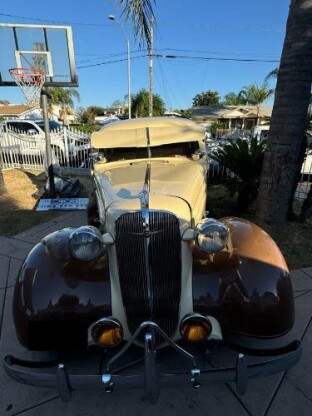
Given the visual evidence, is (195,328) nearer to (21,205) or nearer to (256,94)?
(21,205)

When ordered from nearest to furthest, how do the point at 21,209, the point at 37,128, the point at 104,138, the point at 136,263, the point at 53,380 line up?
the point at 53,380
the point at 136,263
the point at 104,138
the point at 21,209
the point at 37,128

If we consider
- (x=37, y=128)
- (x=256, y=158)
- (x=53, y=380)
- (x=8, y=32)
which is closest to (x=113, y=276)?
(x=53, y=380)

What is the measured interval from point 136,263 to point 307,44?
10.5 ft

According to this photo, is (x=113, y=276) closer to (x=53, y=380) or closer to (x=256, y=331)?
(x=53, y=380)

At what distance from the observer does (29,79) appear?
24.5ft

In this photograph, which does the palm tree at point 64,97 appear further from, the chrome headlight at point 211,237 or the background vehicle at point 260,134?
the chrome headlight at point 211,237

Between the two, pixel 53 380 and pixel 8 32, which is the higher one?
pixel 8 32

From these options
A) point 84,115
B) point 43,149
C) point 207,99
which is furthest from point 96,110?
point 43,149

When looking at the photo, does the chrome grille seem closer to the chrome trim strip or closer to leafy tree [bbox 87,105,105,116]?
the chrome trim strip

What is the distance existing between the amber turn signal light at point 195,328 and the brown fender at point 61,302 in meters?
0.53

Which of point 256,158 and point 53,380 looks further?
point 256,158

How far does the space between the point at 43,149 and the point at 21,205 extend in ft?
14.8

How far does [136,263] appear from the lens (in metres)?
2.18

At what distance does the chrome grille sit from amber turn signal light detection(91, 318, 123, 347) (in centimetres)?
13
